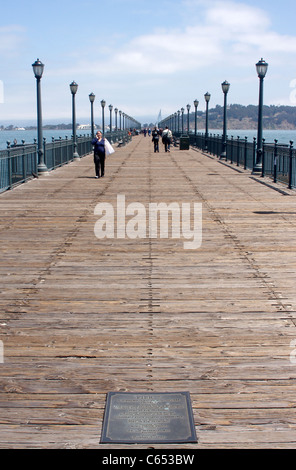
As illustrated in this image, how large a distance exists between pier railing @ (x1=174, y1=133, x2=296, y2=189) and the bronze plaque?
14351 mm

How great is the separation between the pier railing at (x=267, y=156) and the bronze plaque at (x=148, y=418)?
14351mm

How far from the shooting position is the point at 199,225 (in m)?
12.4

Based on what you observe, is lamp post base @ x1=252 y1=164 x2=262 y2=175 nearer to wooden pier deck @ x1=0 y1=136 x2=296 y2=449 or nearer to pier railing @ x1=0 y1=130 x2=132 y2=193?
pier railing @ x1=0 y1=130 x2=132 y2=193

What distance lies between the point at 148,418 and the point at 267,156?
2003 centimetres

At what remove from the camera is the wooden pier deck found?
4438mm

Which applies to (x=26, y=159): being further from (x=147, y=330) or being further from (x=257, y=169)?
(x=147, y=330)

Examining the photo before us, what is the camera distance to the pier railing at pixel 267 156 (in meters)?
19.7

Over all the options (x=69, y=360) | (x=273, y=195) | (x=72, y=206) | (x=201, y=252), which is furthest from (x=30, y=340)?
(x=273, y=195)
